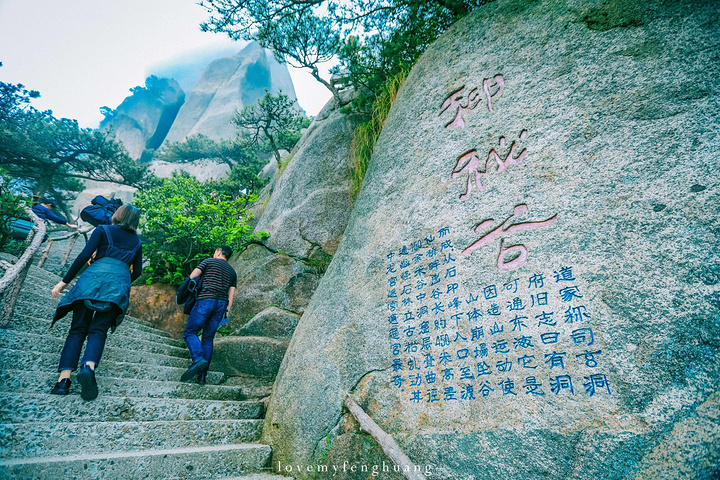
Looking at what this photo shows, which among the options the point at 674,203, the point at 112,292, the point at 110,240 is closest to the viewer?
the point at 674,203

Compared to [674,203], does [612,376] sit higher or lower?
lower

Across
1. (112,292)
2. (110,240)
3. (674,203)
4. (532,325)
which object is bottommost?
(532,325)

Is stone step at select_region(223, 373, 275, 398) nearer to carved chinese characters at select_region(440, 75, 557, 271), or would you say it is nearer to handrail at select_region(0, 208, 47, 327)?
handrail at select_region(0, 208, 47, 327)

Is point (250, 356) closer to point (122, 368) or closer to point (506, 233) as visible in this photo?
point (122, 368)

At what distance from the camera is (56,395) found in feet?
8.94

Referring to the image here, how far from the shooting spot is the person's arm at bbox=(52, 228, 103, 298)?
3031 millimetres

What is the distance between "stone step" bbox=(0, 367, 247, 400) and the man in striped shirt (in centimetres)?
16

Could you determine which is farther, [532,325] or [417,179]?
[417,179]

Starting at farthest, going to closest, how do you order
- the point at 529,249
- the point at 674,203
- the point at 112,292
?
the point at 112,292 → the point at 529,249 → the point at 674,203

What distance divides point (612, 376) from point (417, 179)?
2.33 m

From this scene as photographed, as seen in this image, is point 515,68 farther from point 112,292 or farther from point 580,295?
point 112,292

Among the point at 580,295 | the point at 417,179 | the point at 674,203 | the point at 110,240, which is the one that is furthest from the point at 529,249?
the point at 110,240

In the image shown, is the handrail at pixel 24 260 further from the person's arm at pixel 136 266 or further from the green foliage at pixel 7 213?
the green foliage at pixel 7 213

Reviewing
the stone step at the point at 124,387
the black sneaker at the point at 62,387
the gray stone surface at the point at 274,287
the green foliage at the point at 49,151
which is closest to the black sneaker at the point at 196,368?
the stone step at the point at 124,387
